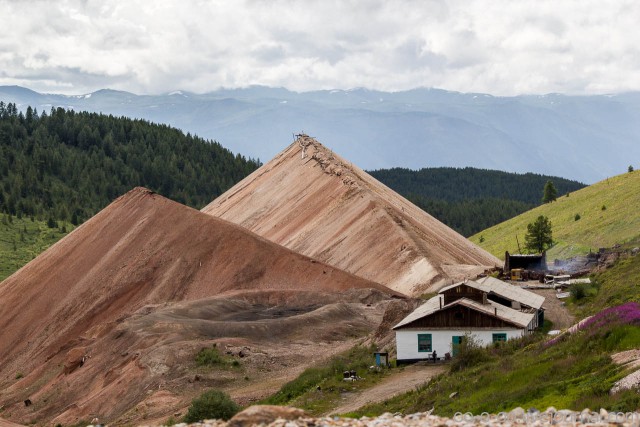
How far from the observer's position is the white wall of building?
42.6 meters

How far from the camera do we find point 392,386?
38.2m

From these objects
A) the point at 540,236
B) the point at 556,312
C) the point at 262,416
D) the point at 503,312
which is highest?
the point at 540,236

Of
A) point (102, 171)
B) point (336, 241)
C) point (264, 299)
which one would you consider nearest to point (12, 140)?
point (102, 171)

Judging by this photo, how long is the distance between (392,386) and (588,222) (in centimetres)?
6569

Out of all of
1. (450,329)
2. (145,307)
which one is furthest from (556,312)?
(145,307)

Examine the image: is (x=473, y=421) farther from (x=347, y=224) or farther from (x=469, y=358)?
(x=347, y=224)

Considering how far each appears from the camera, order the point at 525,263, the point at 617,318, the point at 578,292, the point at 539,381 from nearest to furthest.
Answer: the point at 539,381, the point at 617,318, the point at 578,292, the point at 525,263

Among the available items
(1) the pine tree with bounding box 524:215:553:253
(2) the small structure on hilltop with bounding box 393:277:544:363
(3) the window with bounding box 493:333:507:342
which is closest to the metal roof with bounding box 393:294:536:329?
(2) the small structure on hilltop with bounding box 393:277:544:363

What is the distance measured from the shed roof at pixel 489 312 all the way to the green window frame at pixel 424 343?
780 millimetres

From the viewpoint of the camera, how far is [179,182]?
195 meters

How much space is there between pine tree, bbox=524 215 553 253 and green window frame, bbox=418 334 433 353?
51.8 m

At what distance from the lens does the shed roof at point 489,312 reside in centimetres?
4291

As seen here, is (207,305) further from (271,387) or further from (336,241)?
(336,241)

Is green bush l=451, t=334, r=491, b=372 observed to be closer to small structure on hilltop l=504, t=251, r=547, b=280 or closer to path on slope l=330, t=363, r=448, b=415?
path on slope l=330, t=363, r=448, b=415
